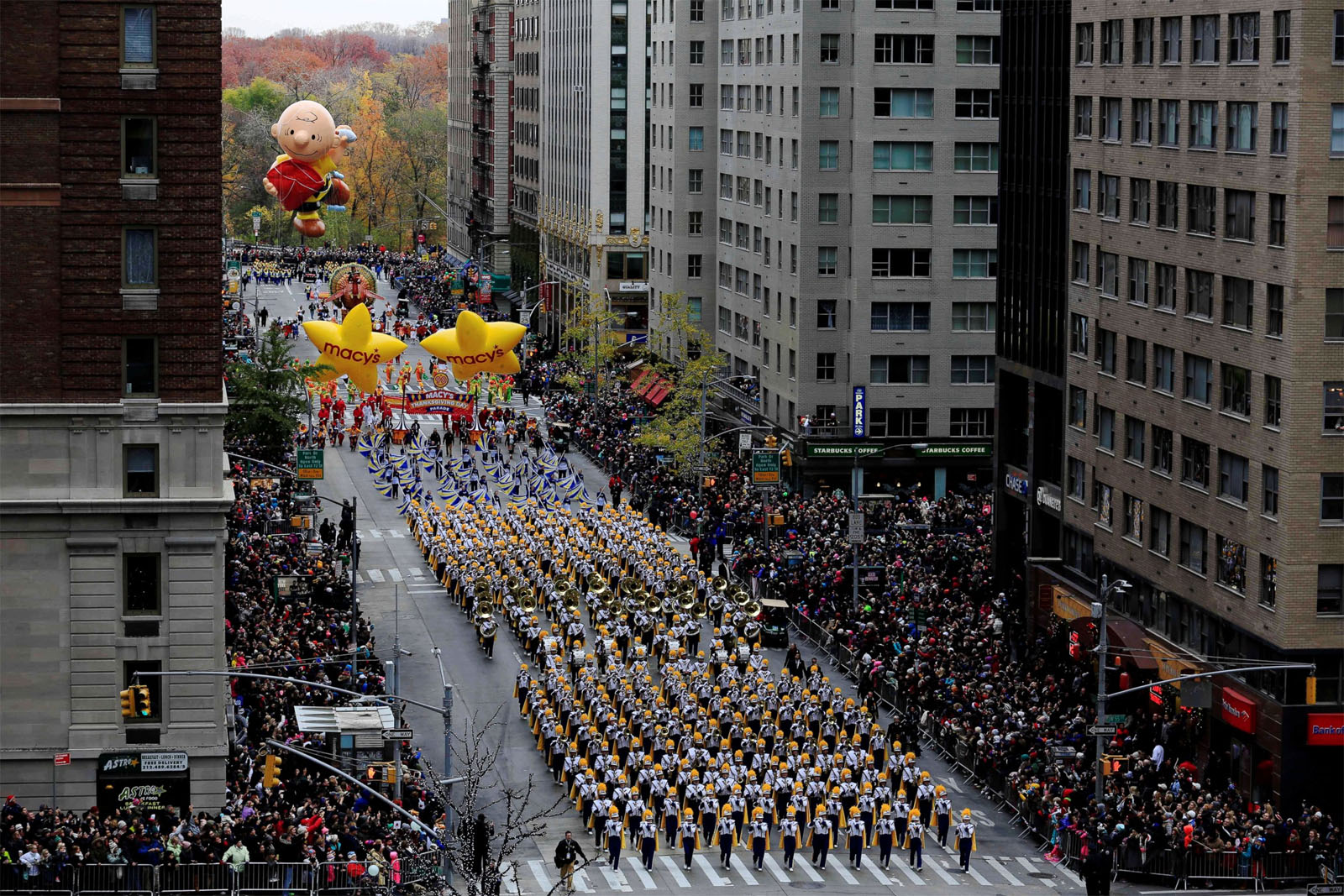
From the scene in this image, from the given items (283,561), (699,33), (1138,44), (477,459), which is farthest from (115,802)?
(699,33)

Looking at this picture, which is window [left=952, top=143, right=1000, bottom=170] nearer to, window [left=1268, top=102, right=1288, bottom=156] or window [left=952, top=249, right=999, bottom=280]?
window [left=952, top=249, right=999, bottom=280]

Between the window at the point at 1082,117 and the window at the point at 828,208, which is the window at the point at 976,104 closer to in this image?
the window at the point at 828,208

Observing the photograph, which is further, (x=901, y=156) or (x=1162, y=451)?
(x=901, y=156)

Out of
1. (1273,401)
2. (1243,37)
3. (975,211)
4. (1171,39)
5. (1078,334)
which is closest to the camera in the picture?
(1273,401)

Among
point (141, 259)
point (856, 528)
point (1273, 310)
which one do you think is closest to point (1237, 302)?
point (1273, 310)

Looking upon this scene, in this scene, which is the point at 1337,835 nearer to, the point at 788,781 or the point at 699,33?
the point at 788,781

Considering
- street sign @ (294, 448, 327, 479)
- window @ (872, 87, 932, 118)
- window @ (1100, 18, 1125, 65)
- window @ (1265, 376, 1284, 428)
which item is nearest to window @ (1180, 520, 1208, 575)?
window @ (1265, 376, 1284, 428)

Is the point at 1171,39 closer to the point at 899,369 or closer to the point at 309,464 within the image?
the point at 309,464

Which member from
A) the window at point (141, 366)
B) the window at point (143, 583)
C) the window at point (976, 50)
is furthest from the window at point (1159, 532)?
the window at point (976, 50)
